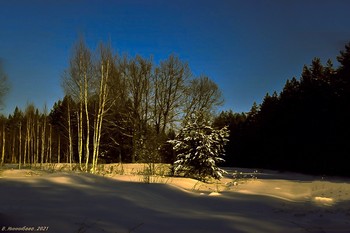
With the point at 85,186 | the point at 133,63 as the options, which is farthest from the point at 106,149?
the point at 85,186

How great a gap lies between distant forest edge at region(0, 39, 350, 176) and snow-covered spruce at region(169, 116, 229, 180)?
58.6 inches

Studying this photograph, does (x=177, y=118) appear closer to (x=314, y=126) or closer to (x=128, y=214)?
(x=314, y=126)

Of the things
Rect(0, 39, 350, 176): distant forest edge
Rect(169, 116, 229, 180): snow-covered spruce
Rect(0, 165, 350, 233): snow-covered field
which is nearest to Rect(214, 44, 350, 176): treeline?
Rect(0, 39, 350, 176): distant forest edge

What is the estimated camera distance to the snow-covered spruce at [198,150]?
18703 millimetres

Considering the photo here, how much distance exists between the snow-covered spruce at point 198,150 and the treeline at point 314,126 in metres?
12.1

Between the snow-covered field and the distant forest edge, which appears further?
the distant forest edge

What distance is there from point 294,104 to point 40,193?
2946 cm

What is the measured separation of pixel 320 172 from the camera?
91.1ft

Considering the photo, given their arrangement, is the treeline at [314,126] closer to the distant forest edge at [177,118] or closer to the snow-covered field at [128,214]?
the distant forest edge at [177,118]

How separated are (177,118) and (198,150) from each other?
2046 centimetres

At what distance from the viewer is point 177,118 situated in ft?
128

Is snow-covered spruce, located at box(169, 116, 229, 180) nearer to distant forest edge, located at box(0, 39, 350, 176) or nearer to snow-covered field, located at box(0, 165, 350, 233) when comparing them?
distant forest edge, located at box(0, 39, 350, 176)

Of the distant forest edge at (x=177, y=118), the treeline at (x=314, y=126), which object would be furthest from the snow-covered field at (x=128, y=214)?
the treeline at (x=314, y=126)

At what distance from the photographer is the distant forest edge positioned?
22352 mm
